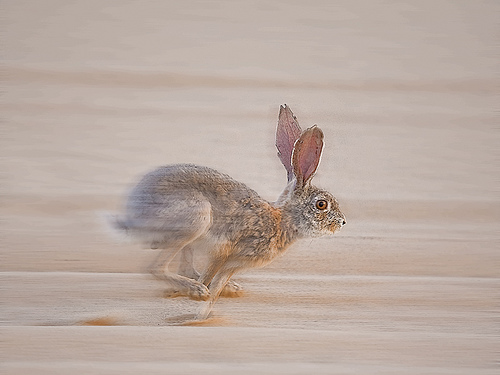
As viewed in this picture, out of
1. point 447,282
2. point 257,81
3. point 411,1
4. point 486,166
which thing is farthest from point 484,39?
point 447,282

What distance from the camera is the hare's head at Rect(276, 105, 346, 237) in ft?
3.73

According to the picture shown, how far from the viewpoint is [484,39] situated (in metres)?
1.57

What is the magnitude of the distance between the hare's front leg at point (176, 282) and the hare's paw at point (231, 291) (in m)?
0.03

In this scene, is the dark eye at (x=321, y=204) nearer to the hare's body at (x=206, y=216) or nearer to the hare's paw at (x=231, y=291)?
the hare's body at (x=206, y=216)

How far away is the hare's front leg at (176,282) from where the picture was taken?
1154 millimetres

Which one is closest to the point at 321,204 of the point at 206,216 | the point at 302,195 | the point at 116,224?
the point at 302,195

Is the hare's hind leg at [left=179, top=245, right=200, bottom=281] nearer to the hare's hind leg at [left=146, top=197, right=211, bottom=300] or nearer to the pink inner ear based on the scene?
the hare's hind leg at [left=146, top=197, right=211, bottom=300]

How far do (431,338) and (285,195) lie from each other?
0.85ft

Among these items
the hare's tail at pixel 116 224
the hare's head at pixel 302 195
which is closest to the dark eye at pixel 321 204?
the hare's head at pixel 302 195

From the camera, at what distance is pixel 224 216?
1146mm

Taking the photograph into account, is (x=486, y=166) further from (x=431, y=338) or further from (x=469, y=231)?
(x=431, y=338)

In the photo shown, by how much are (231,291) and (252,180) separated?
Answer: 8.8 inches

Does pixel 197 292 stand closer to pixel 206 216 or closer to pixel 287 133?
pixel 206 216

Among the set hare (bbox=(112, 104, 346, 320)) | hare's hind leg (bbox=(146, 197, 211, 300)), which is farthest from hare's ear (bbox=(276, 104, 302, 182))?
hare's hind leg (bbox=(146, 197, 211, 300))
